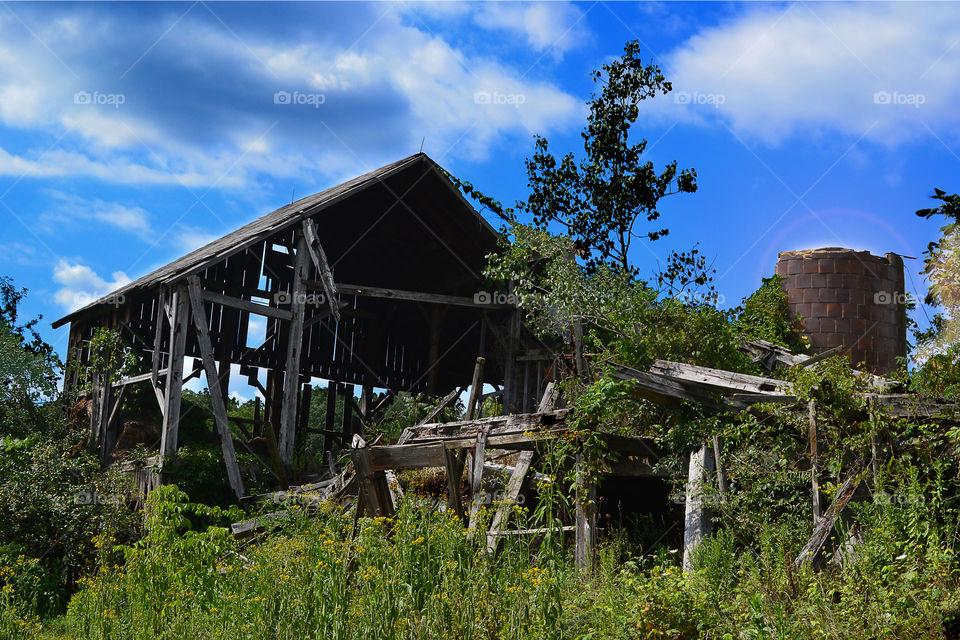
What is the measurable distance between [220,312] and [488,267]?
6447 millimetres

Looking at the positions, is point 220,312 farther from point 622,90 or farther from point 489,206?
point 622,90

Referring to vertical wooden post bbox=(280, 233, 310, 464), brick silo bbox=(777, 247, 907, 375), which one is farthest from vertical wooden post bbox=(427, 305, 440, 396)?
brick silo bbox=(777, 247, 907, 375)

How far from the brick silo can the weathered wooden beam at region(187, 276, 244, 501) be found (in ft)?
36.2

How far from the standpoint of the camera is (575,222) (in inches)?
857

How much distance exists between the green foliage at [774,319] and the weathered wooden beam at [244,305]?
869cm

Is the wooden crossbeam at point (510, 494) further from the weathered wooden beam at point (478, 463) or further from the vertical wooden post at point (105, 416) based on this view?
the vertical wooden post at point (105, 416)

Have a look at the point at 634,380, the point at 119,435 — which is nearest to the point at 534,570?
the point at 634,380

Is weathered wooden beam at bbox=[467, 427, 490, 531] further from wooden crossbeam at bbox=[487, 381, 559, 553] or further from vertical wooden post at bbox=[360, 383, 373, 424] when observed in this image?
vertical wooden post at bbox=[360, 383, 373, 424]

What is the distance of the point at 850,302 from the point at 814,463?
985 cm

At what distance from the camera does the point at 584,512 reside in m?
9.22

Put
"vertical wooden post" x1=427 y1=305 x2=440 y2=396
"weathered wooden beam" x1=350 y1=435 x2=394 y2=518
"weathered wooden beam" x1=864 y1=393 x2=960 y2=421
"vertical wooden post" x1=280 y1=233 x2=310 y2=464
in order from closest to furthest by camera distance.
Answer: "weathered wooden beam" x1=864 y1=393 x2=960 y2=421, "weathered wooden beam" x1=350 y1=435 x2=394 y2=518, "vertical wooden post" x1=280 y1=233 x2=310 y2=464, "vertical wooden post" x1=427 y1=305 x2=440 y2=396

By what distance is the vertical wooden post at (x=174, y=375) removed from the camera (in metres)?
14.1

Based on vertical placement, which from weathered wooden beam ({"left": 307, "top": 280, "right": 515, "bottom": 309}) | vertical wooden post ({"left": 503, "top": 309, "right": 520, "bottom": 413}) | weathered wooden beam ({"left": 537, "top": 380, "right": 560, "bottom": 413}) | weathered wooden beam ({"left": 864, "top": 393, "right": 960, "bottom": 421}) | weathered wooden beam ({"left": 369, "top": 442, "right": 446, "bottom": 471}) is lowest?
weathered wooden beam ({"left": 369, "top": 442, "right": 446, "bottom": 471})

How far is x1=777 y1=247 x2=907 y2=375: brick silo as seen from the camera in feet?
54.5
